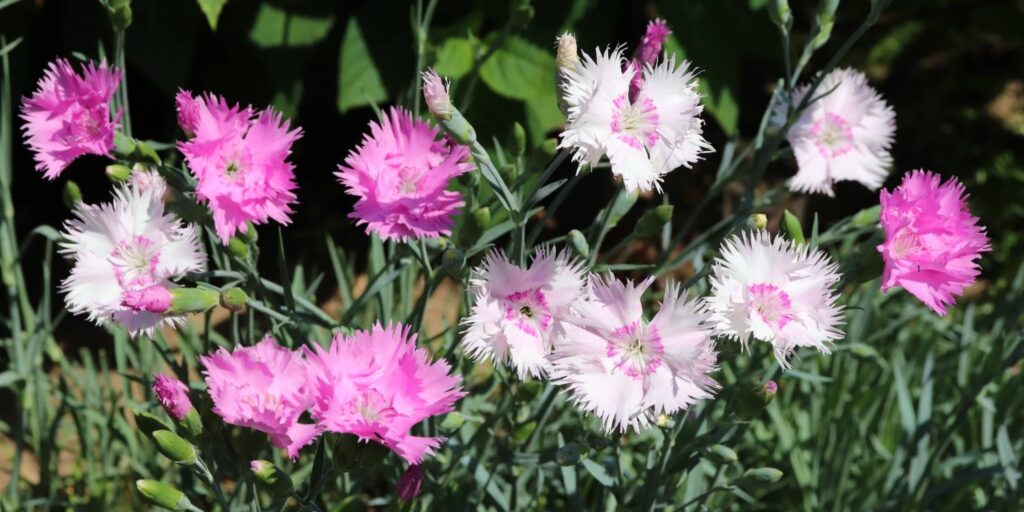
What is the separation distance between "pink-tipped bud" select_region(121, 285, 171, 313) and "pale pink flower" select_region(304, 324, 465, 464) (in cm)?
12

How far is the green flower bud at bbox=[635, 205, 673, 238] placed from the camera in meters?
0.91

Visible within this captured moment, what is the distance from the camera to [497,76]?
166cm

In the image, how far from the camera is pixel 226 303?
82 cm

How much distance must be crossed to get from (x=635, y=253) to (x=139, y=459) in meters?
1.07

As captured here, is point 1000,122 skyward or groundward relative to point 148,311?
skyward

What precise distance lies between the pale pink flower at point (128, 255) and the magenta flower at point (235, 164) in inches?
1.6

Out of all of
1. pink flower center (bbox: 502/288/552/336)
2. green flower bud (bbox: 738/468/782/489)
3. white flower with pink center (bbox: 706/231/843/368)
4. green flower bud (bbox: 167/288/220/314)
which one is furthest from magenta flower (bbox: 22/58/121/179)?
green flower bud (bbox: 738/468/782/489)

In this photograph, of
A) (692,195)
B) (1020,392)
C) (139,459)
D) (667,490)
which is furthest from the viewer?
(692,195)

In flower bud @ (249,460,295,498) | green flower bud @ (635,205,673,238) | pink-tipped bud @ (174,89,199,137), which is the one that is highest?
green flower bud @ (635,205,673,238)

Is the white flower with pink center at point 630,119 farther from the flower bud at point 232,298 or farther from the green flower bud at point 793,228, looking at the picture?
the flower bud at point 232,298

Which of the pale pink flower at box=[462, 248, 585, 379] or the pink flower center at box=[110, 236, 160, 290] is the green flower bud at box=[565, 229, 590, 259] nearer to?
the pale pink flower at box=[462, 248, 585, 379]

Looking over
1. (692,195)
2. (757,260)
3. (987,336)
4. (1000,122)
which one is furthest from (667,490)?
(1000,122)

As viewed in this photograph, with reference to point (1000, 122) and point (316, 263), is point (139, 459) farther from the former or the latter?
point (1000, 122)

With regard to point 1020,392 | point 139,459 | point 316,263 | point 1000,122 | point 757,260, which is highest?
point 1000,122
